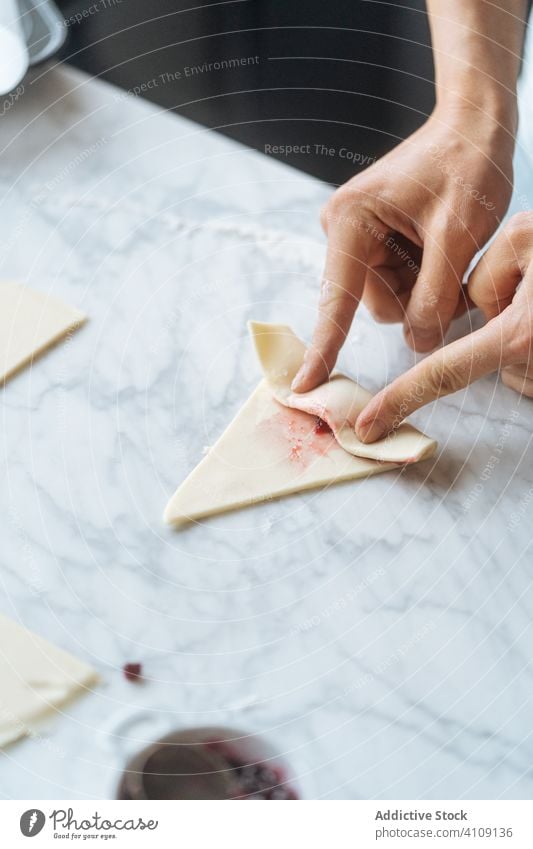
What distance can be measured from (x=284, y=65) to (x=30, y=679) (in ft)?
2.91

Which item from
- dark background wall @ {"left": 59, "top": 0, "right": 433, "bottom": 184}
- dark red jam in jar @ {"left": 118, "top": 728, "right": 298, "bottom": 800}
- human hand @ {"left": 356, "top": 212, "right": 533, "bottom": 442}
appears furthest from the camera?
dark background wall @ {"left": 59, "top": 0, "right": 433, "bottom": 184}

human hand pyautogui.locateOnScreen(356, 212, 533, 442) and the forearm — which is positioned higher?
the forearm

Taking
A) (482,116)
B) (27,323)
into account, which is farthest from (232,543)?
(482,116)

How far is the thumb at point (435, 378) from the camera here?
65cm

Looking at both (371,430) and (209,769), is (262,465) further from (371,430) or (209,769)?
(209,769)

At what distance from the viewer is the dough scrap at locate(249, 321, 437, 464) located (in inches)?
26.5

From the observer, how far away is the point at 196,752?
55 centimetres

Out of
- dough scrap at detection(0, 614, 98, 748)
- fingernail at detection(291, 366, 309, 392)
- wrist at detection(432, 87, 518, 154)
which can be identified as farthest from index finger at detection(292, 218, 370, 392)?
dough scrap at detection(0, 614, 98, 748)

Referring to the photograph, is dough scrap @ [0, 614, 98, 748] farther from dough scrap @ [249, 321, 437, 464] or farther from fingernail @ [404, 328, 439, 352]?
fingernail @ [404, 328, 439, 352]

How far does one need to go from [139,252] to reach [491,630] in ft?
1.48

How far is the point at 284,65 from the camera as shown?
3.84 feet
